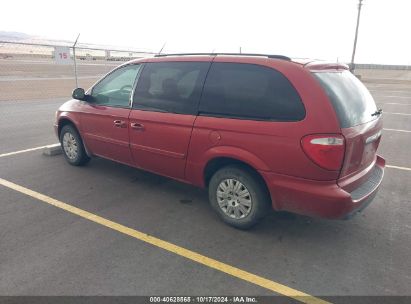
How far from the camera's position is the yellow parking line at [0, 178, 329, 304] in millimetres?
2760

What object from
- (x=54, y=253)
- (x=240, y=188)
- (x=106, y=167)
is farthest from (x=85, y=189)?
(x=240, y=188)

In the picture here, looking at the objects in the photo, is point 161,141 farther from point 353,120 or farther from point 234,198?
point 353,120

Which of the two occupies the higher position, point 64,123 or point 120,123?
point 120,123

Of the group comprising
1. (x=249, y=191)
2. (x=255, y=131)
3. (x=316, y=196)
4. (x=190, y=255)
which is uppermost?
(x=255, y=131)

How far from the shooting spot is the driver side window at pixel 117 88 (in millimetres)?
4609

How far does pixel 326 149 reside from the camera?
3.02 m

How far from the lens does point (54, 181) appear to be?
4961mm

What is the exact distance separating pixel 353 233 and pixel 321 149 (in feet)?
4.24

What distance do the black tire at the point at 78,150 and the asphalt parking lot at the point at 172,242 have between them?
1.11 ft

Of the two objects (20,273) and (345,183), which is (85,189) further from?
(345,183)

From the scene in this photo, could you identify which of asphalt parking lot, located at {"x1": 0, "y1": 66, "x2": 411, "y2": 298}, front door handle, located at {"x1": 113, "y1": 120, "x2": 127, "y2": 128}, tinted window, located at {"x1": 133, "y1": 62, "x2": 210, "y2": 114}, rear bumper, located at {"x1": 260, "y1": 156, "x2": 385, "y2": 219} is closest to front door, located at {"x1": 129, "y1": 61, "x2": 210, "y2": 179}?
tinted window, located at {"x1": 133, "y1": 62, "x2": 210, "y2": 114}

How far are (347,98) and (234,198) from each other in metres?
1.57

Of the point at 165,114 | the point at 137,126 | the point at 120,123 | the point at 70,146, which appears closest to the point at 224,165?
the point at 165,114

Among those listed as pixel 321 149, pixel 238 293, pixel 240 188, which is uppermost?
pixel 321 149
